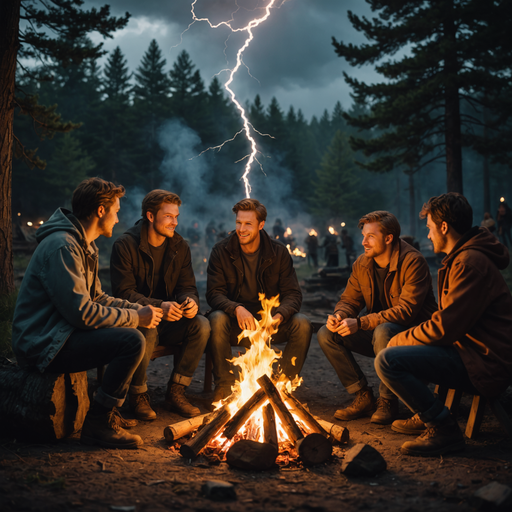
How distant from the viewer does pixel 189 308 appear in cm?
423

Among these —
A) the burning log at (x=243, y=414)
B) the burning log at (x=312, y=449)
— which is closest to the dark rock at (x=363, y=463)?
the burning log at (x=312, y=449)

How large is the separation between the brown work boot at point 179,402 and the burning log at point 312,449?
1.38 meters

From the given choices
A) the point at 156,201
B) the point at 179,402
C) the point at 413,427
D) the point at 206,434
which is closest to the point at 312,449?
the point at 206,434

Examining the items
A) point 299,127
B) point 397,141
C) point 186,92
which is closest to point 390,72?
point 397,141

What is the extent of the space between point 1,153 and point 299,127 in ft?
186

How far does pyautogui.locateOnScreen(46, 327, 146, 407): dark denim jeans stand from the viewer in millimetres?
3217

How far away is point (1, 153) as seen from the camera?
23.0 ft

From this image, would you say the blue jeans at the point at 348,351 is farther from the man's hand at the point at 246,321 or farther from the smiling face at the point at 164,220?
the smiling face at the point at 164,220

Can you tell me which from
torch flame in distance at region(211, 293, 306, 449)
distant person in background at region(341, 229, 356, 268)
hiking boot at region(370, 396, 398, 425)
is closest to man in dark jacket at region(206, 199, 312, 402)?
torch flame in distance at region(211, 293, 306, 449)

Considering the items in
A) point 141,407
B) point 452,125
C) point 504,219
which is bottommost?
point 141,407

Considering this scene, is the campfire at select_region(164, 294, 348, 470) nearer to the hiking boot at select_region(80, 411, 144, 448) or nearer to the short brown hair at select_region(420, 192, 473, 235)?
the hiking boot at select_region(80, 411, 144, 448)

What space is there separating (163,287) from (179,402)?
3.94 feet

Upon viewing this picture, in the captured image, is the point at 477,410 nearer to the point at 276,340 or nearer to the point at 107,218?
the point at 276,340

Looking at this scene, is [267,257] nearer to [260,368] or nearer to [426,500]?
[260,368]
